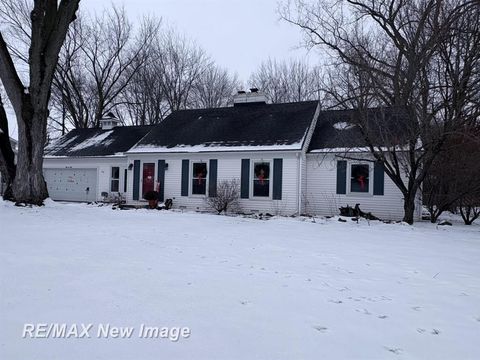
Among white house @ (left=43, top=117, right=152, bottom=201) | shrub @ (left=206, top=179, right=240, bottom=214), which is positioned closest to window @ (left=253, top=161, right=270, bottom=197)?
shrub @ (left=206, top=179, right=240, bottom=214)

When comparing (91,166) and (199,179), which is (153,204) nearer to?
(199,179)

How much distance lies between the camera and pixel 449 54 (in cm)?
1246

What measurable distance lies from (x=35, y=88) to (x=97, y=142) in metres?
10.4

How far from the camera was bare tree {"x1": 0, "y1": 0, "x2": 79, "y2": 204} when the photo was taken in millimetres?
12469

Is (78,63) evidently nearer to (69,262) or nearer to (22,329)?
(69,262)

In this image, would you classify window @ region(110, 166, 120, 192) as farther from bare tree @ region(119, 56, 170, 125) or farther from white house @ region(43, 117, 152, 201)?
bare tree @ region(119, 56, 170, 125)

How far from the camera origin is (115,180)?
20.9 metres

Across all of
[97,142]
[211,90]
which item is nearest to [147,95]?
[211,90]

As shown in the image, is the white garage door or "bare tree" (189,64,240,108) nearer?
the white garage door

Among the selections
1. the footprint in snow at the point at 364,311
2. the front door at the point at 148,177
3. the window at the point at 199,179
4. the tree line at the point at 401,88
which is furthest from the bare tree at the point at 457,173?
the front door at the point at 148,177

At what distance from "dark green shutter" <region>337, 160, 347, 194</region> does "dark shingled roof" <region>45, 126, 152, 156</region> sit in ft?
38.9

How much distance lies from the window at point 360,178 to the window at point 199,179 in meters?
6.45

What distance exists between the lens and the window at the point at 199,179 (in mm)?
17297

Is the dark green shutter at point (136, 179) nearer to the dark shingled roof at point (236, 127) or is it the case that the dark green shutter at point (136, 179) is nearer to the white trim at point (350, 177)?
the dark shingled roof at point (236, 127)
